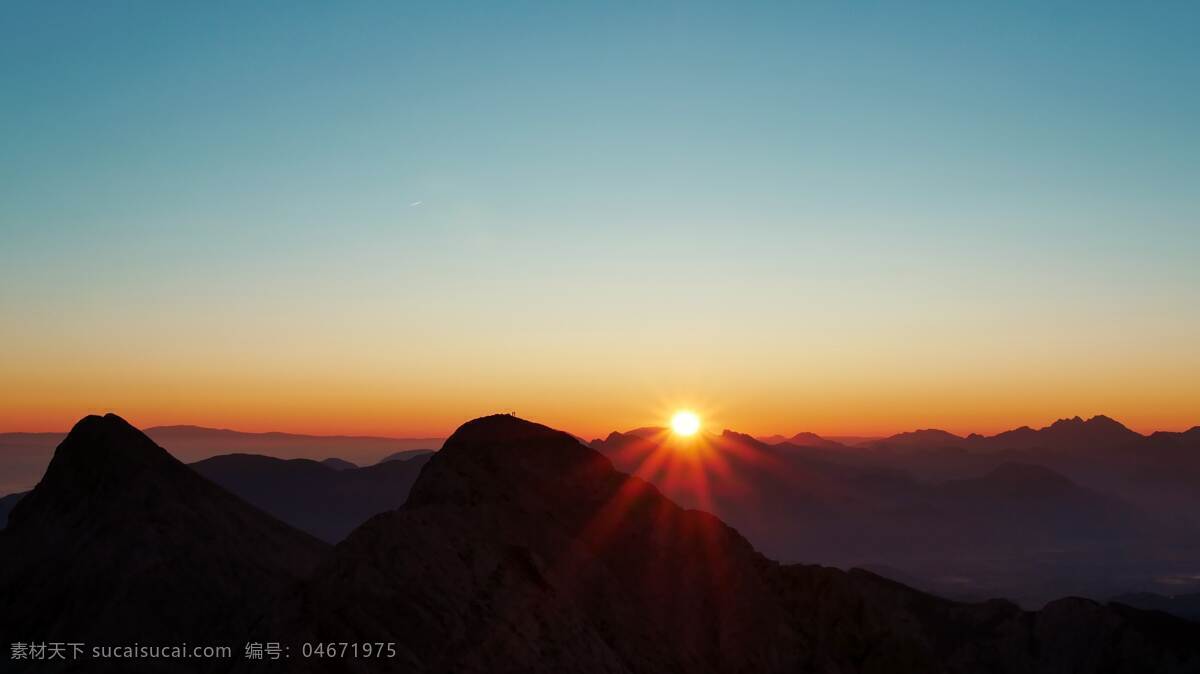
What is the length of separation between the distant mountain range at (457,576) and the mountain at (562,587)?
9cm

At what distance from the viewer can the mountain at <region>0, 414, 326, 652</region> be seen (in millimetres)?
37438

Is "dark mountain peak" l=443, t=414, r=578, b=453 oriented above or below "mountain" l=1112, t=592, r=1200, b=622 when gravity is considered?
above

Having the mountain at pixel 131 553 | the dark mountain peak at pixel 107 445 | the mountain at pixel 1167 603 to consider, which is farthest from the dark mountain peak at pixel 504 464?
the mountain at pixel 1167 603

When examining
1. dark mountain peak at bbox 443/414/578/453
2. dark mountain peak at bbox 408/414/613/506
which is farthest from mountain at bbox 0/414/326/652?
dark mountain peak at bbox 443/414/578/453

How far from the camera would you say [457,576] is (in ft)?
103

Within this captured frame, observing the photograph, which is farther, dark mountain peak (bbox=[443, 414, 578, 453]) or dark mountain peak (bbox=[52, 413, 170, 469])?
dark mountain peak (bbox=[443, 414, 578, 453])

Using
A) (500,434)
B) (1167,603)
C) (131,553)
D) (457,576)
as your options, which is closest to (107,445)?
(131,553)

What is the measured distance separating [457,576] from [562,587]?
7995 millimetres

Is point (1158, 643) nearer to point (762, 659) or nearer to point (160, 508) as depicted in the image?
point (762, 659)

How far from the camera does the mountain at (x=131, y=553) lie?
1474 inches

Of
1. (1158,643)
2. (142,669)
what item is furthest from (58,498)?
(1158,643)

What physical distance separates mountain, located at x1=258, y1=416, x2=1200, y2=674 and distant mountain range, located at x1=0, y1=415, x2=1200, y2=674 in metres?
0.09

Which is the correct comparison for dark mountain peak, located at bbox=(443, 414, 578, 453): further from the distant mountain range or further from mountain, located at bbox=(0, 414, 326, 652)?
mountain, located at bbox=(0, 414, 326, 652)

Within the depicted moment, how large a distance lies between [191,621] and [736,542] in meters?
27.9
